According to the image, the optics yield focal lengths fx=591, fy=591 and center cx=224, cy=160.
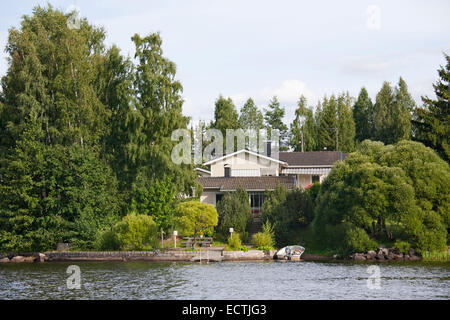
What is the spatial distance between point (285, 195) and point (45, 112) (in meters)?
20.2

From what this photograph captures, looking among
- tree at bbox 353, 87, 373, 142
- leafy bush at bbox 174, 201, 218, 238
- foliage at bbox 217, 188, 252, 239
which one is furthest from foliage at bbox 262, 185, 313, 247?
tree at bbox 353, 87, 373, 142

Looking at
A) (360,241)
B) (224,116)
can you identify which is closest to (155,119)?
(360,241)

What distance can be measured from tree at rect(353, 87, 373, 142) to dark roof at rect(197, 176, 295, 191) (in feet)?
122

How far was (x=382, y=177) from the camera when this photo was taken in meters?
38.9

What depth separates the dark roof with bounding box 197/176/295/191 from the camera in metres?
51.1

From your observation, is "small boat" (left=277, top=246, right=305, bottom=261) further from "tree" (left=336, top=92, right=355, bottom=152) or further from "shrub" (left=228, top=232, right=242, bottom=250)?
"tree" (left=336, top=92, right=355, bottom=152)

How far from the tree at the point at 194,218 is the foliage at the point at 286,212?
447 centimetres

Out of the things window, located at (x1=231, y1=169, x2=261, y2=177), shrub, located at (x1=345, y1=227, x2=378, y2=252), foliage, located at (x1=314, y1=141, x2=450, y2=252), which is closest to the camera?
foliage, located at (x1=314, y1=141, x2=450, y2=252)

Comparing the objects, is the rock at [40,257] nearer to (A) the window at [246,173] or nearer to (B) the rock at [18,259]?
(B) the rock at [18,259]

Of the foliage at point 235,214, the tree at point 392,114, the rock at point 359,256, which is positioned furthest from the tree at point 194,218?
the tree at point 392,114

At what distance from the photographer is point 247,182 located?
52594 millimetres
